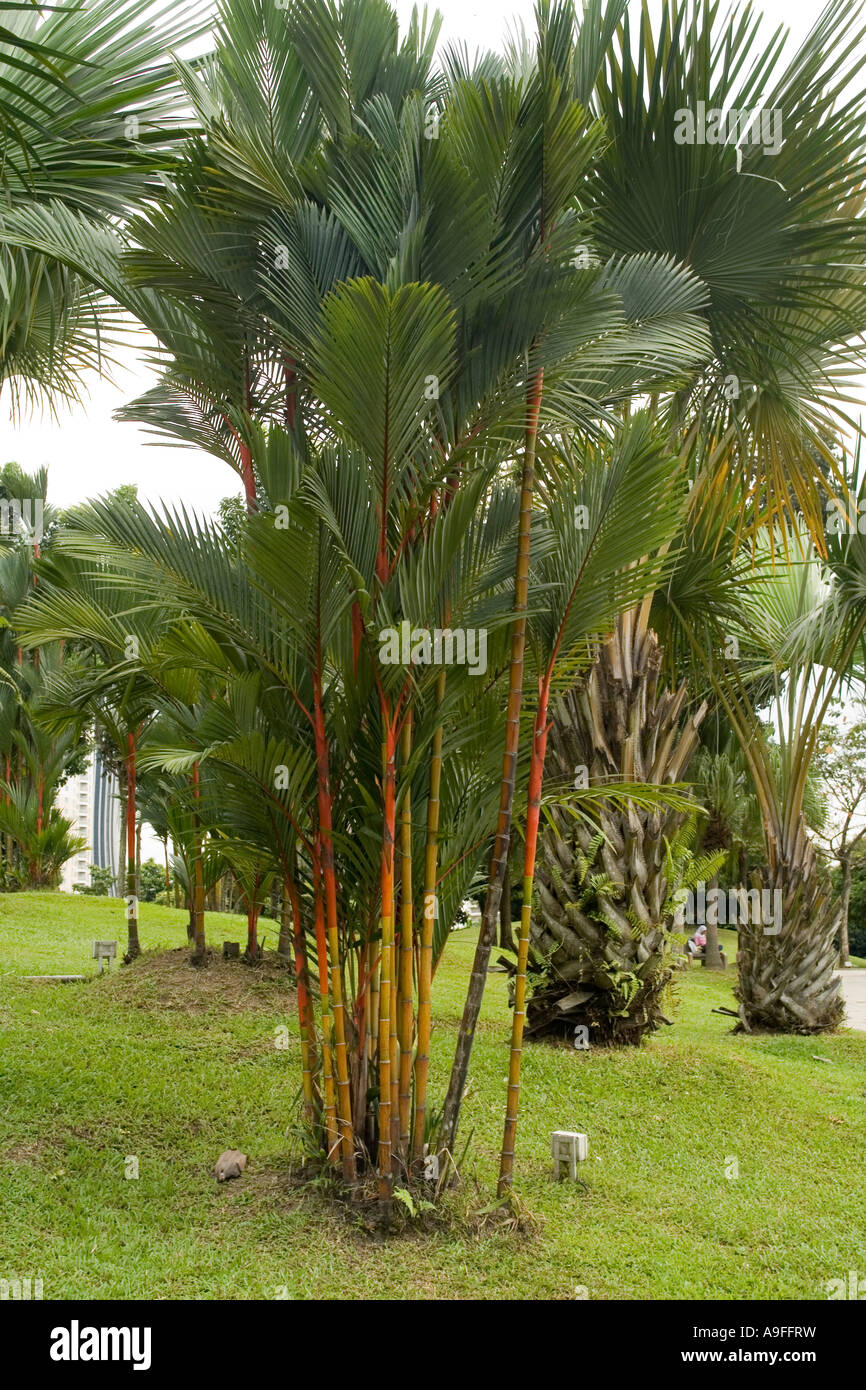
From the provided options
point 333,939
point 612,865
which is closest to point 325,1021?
point 333,939

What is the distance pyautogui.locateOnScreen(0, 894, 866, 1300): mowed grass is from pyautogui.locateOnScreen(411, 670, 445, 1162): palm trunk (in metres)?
0.34

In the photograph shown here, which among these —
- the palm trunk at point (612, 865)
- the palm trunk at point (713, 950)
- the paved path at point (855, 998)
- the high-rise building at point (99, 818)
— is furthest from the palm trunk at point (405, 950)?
the palm trunk at point (713, 950)

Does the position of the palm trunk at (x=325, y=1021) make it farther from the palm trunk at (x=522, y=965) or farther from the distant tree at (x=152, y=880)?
the distant tree at (x=152, y=880)

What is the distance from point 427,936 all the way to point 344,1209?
104 cm

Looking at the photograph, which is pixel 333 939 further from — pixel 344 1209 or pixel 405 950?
pixel 344 1209

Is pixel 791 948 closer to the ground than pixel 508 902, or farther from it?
closer to the ground

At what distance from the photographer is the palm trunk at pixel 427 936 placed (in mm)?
4062

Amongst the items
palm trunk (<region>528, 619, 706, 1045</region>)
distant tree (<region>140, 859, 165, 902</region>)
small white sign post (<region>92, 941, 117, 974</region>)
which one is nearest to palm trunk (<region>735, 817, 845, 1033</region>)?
palm trunk (<region>528, 619, 706, 1045</region>)

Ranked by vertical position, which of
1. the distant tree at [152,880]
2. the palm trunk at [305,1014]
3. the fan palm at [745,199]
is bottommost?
the distant tree at [152,880]

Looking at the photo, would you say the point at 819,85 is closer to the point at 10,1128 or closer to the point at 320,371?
the point at 320,371

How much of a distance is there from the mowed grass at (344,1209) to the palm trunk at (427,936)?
0.34 m

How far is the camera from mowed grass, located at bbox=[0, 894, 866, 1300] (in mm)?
3750

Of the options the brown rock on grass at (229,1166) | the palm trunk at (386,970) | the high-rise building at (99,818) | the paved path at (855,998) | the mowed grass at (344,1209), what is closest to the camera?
the mowed grass at (344,1209)

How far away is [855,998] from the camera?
1588cm
